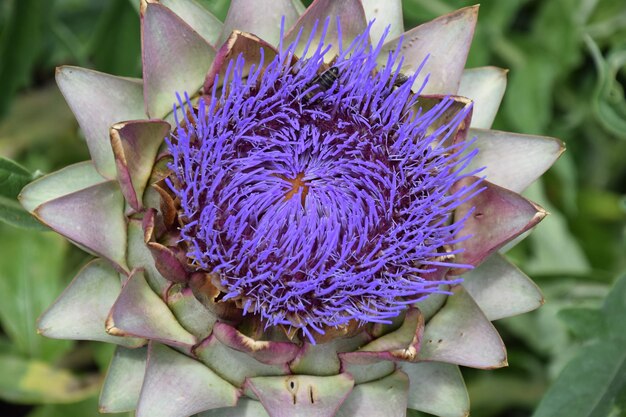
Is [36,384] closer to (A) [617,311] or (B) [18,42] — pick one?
(B) [18,42]

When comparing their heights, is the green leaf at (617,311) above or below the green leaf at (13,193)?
below

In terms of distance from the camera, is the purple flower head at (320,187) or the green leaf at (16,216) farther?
the green leaf at (16,216)

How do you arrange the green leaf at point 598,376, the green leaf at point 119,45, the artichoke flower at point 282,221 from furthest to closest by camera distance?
the green leaf at point 119,45 → the green leaf at point 598,376 → the artichoke flower at point 282,221

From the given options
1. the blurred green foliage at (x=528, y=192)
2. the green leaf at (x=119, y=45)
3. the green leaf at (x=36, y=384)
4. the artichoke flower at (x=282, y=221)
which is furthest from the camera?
the green leaf at (x=119, y=45)

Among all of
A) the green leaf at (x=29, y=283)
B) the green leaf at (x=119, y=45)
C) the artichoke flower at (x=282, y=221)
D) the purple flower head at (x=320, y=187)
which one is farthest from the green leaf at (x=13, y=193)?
the green leaf at (x=119, y=45)

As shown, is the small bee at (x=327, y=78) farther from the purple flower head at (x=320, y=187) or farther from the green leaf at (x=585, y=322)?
the green leaf at (x=585, y=322)

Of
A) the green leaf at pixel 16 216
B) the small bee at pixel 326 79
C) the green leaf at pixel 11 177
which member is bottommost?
the green leaf at pixel 16 216

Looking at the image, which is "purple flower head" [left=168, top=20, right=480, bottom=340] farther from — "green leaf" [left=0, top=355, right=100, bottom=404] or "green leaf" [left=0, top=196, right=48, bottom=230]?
"green leaf" [left=0, top=355, right=100, bottom=404]

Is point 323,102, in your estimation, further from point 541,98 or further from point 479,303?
point 541,98
